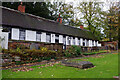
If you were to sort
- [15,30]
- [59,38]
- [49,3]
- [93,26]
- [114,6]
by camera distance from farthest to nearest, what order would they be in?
[49,3] < [93,26] < [114,6] < [59,38] < [15,30]

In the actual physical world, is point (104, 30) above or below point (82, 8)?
below

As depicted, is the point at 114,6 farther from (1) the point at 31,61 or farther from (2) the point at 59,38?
(1) the point at 31,61

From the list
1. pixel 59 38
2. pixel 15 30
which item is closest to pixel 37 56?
pixel 15 30

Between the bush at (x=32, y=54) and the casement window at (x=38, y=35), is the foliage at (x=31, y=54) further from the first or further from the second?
the casement window at (x=38, y=35)

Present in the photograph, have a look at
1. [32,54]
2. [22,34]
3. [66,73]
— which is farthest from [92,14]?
[66,73]

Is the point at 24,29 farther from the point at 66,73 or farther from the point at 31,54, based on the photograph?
the point at 66,73

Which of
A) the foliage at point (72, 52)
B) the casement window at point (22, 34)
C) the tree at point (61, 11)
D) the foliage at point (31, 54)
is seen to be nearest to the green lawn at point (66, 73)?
the foliage at point (31, 54)

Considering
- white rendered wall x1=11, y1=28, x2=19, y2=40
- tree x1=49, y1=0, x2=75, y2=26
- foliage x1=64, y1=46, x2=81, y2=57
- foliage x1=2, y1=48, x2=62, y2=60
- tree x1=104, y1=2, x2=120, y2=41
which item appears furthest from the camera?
tree x1=49, y1=0, x2=75, y2=26

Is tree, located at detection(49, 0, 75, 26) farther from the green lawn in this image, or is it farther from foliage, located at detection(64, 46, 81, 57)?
the green lawn

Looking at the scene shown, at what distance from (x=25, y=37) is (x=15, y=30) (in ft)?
5.87

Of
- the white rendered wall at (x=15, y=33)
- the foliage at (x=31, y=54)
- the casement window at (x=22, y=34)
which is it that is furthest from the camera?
the casement window at (x=22, y=34)

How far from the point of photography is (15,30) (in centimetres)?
1709

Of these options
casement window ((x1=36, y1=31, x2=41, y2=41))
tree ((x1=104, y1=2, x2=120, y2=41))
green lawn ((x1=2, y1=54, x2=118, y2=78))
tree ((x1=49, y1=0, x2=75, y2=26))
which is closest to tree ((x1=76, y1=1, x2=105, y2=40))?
tree ((x1=104, y1=2, x2=120, y2=41))

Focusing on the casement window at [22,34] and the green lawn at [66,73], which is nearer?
the green lawn at [66,73]
